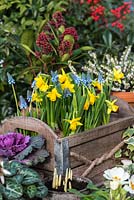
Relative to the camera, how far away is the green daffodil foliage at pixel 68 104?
2582 millimetres

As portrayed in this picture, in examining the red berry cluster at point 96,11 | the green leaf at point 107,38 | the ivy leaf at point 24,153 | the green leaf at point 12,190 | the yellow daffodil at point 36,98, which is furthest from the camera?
the red berry cluster at point 96,11

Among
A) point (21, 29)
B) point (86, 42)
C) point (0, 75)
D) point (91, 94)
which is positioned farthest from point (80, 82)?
point (86, 42)

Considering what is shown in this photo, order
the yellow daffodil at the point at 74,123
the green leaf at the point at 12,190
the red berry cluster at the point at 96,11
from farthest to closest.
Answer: the red berry cluster at the point at 96,11 → the yellow daffodil at the point at 74,123 → the green leaf at the point at 12,190

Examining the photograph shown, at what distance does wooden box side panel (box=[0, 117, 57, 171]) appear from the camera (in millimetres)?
2463

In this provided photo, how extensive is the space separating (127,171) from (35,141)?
0.48 m

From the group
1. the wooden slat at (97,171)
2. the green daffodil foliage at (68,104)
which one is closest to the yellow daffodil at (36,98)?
the green daffodil foliage at (68,104)

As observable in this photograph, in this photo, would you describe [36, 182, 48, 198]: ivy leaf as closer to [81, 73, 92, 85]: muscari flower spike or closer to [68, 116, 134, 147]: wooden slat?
[68, 116, 134, 147]: wooden slat

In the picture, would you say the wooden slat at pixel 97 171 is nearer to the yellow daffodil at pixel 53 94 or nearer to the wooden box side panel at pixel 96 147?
the wooden box side panel at pixel 96 147

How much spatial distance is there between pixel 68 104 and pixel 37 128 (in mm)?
239

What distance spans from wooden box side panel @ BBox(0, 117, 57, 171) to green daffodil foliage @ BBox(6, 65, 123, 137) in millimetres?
86

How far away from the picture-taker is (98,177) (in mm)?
2645

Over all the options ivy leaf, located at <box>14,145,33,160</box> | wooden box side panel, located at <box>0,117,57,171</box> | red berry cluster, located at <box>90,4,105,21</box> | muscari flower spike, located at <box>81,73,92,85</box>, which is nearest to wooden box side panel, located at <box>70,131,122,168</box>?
wooden box side panel, located at <box>0,117,57,171</box>

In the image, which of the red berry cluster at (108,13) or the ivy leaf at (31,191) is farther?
the red berry cluster at (108,13)

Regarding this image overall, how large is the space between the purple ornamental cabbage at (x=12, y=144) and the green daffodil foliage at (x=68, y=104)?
0.64ft
